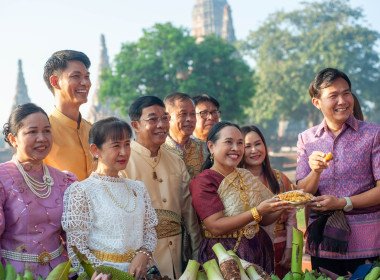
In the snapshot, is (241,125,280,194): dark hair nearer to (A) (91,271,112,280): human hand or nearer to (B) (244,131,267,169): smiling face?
(B) (244,131,267,169): smiling face

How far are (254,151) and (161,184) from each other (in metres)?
0.93

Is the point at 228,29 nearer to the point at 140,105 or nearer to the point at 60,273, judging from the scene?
the point at 140,105

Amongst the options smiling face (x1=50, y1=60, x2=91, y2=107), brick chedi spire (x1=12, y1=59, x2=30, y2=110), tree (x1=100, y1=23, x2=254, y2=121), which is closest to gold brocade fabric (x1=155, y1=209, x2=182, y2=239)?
smiling face (x1=50, y1=60, x2=91, y2=107)

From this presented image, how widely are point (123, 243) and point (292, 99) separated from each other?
3360cm

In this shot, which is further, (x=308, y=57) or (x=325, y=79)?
(x=308, y=57)

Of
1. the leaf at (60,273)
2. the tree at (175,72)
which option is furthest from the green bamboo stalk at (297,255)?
the tree at (175,72)

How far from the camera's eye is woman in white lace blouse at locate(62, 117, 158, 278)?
251 cm

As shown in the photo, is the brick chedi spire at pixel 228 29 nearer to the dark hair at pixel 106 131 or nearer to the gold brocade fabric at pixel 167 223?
the gold brocade fabric at pixel 167 223

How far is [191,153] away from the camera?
3902mm

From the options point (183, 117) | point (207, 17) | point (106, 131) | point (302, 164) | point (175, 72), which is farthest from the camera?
point (207, 17)

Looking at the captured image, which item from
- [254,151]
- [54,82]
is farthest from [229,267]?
[54,82]

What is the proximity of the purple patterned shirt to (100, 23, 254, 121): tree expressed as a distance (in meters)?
21.5

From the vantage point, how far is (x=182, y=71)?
25.4 m

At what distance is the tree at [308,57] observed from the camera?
3409 centimetres
